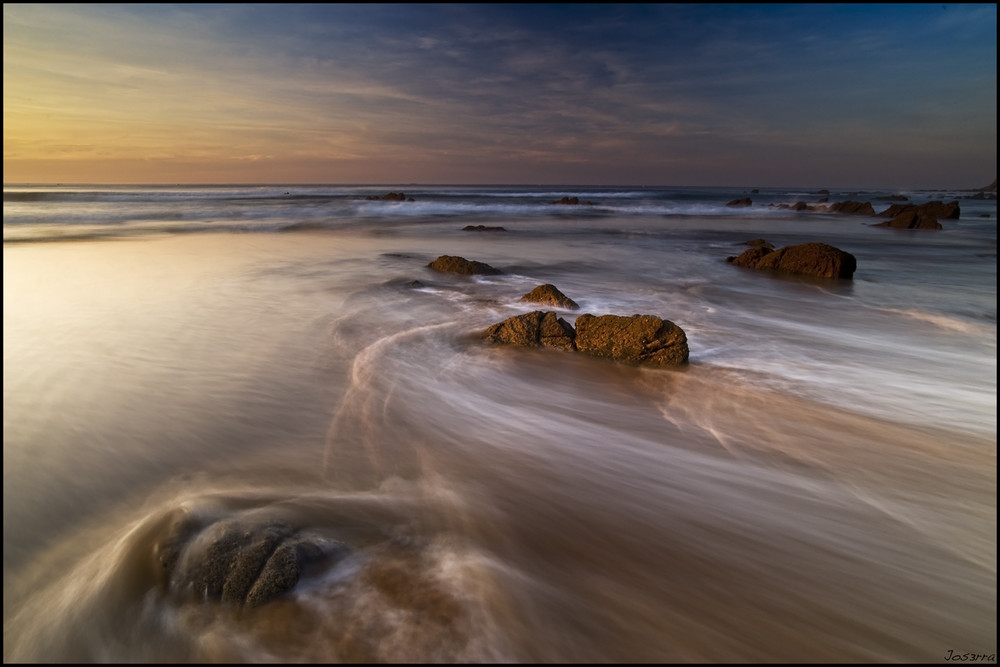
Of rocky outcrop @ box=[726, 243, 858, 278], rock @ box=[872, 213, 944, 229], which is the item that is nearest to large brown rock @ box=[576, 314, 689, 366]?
rocky outcrop @ box=[726, 243, 858, 278]

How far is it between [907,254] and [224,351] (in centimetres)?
1812

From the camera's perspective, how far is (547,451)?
11.3 ft

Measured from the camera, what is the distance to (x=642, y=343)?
5082 millimetres

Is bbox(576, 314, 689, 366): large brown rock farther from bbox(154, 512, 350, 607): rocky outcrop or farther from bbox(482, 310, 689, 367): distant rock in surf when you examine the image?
bbox(154, 512, 350, 607): rocky outcrop

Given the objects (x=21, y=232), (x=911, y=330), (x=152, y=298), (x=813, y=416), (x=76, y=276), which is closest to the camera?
(x=813, y=416)

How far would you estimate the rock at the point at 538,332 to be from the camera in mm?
5445

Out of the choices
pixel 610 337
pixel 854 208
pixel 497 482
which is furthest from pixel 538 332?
pixel 854 208

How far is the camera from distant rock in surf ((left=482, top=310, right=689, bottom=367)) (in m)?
5.08

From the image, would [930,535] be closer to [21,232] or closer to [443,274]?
[443,274]

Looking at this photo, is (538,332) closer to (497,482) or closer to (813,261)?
(497,482)

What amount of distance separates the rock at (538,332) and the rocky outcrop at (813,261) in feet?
25.8

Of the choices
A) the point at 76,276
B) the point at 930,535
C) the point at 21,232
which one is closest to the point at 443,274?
the point at 76,276

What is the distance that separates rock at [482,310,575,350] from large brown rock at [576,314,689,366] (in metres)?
0.32

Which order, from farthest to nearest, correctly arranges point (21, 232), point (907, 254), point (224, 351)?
point (21, 232)
point (907, 254)
point (224, 351)
